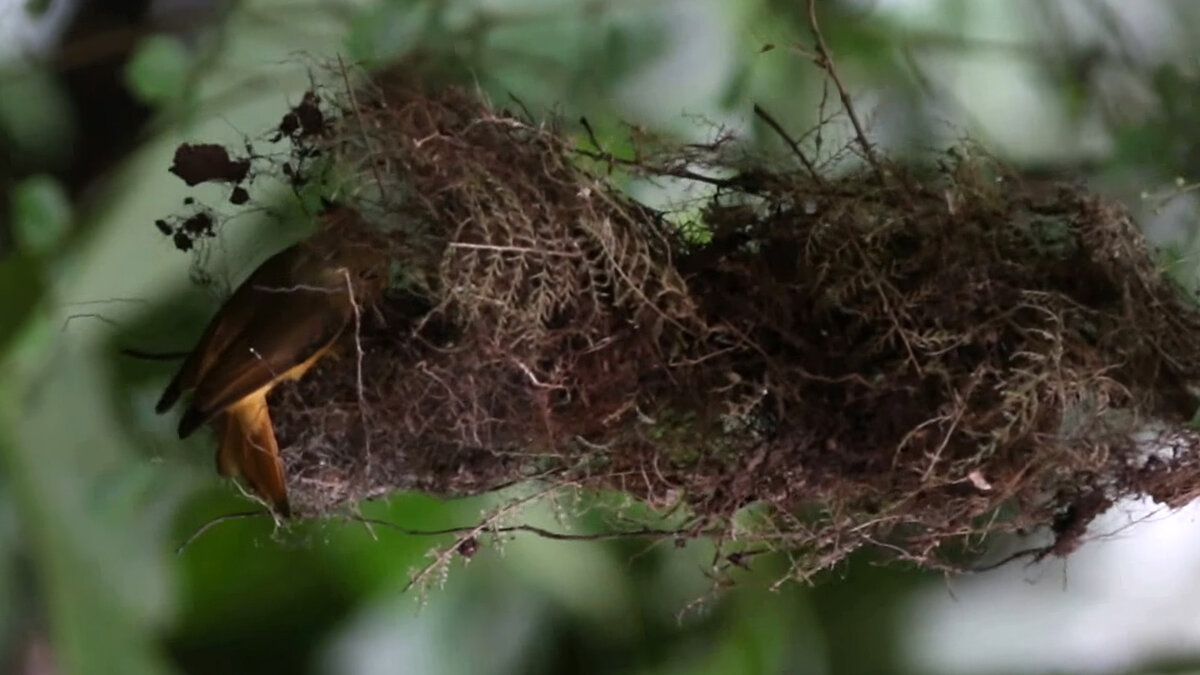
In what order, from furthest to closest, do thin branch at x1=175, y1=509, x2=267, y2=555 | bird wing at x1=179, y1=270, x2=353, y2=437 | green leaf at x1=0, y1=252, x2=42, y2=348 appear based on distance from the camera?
1. green leaf at x1=0, y1=252, x2=42, y2=348
2. thin branch at x1=175, y1=509, x2=267, y2=555
3. bird wing at x1=179, y1=270, x2=353, y2=437

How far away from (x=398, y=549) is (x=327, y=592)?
3.7 inches

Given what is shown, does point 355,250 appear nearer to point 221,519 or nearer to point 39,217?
point 221,519

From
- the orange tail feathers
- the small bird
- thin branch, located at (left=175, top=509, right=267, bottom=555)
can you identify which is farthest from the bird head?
thin branch, located at (left=175, top=509, right=267, bottom=555)

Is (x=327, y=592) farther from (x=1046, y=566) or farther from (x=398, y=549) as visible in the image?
(x=1046, y=566)

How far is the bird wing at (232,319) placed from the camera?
640mm

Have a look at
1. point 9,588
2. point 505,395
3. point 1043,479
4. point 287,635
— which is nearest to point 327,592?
point 287,635

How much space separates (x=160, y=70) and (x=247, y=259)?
0.28 metres

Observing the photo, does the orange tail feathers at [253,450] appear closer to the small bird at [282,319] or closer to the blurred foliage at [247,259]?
the small bird at [282,319]

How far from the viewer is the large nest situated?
63cm

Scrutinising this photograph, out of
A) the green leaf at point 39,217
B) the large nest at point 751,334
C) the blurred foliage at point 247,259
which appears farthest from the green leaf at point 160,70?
the large nest at point 751,334

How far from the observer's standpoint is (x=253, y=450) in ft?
2.22

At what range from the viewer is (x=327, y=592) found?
0.99 metres

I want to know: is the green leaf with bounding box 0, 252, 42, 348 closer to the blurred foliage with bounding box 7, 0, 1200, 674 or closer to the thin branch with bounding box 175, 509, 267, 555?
the blurred foliage with bounding box 7, 0, 1200, 674

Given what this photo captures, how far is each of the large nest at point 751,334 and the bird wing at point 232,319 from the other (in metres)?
0.06
